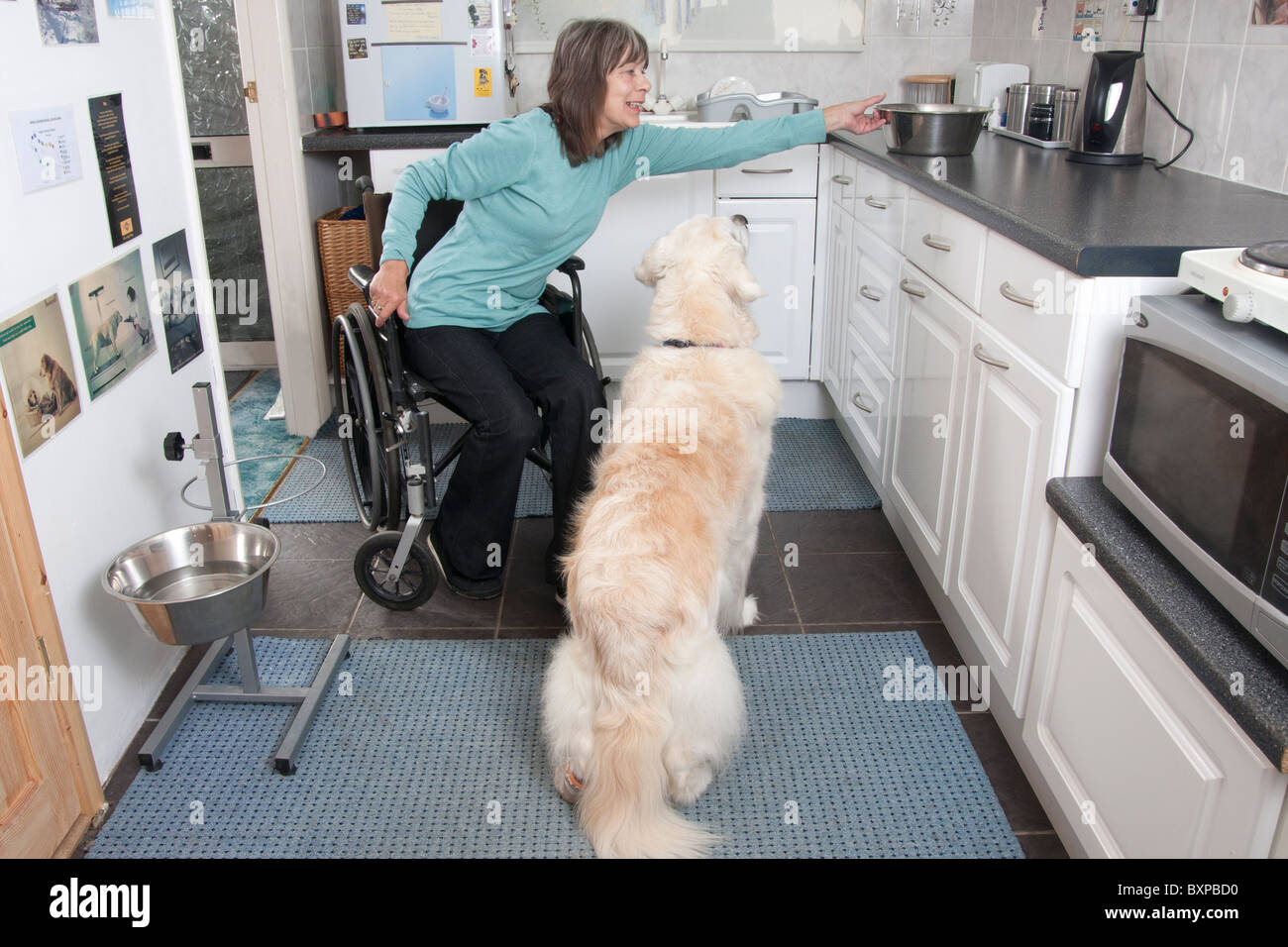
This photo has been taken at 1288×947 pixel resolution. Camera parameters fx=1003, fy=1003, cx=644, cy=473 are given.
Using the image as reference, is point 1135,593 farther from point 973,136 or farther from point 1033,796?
point 973,136

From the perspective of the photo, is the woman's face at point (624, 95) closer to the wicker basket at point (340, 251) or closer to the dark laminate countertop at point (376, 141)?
the dark laminate countertop at point (376, 141)

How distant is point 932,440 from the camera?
2324 mm

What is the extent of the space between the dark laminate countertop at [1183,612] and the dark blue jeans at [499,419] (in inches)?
43.8

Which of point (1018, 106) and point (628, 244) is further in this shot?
→ point (628, 244)

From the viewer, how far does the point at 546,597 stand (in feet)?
8.25

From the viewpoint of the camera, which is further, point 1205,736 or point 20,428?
point 20,428

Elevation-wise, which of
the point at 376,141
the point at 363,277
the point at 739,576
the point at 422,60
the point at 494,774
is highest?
the point at 422,60

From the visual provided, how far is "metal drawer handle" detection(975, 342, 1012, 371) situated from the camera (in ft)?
6.13

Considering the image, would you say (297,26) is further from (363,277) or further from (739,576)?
(739,576)

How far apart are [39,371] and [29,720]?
0.56m

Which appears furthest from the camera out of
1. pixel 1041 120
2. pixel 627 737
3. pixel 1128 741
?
pixel 1041 120

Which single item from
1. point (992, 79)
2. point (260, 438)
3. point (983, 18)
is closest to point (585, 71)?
point (992, 79)

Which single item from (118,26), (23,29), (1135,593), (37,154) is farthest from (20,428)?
(1135,593)

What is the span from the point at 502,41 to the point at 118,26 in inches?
65.7
